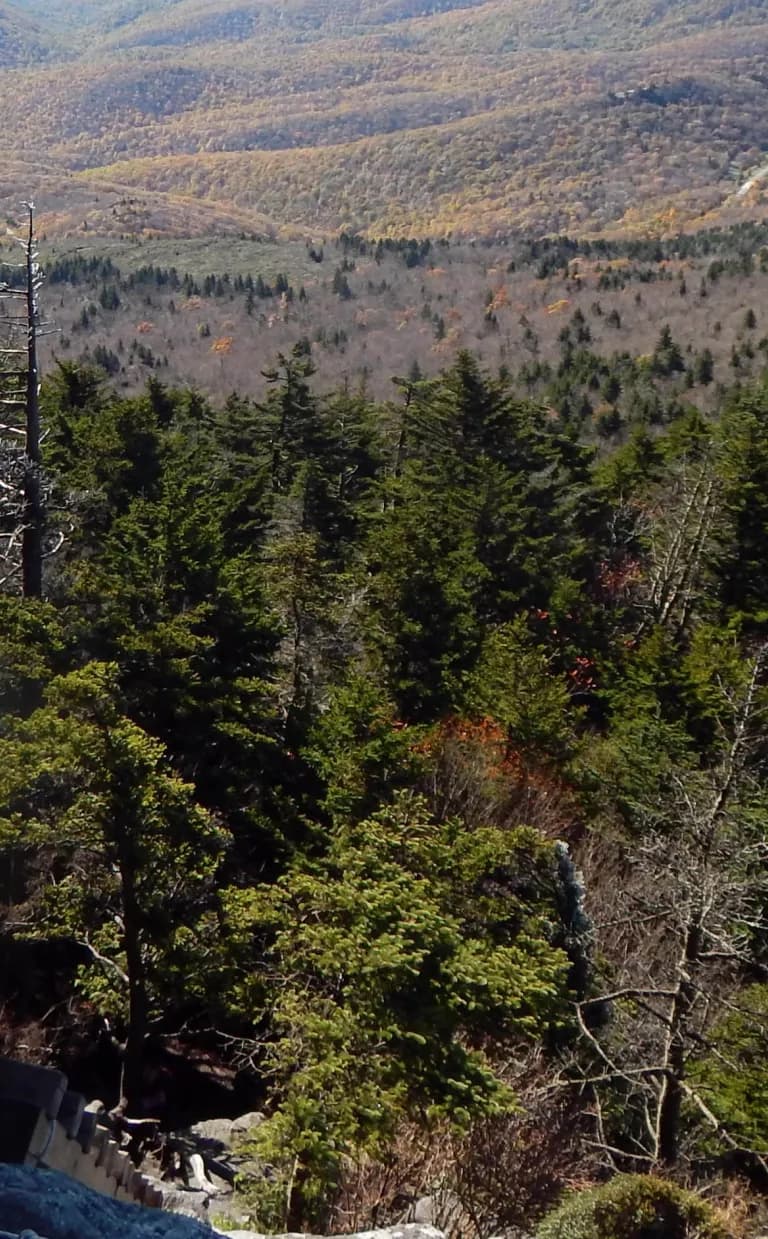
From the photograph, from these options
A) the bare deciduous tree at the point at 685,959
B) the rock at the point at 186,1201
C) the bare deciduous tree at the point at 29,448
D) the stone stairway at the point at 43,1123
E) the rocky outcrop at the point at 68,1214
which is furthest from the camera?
the bare deciduous tree at the point at 29,448

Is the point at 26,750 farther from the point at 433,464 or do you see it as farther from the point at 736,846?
the point at 433,464

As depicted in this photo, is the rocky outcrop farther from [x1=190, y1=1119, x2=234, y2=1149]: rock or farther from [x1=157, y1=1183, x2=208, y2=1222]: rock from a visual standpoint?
[x1=190, y1=1119, x2=234, y2=1149]: rock

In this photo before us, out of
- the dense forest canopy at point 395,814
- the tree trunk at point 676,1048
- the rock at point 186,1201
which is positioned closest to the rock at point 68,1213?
the dense forest canopy at point 395,814

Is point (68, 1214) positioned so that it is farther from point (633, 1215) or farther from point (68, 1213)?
point (633, 1215)

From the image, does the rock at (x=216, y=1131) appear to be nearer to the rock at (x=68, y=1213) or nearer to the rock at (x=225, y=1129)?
the rock at (x=225, y=1129)

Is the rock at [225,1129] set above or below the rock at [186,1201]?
below

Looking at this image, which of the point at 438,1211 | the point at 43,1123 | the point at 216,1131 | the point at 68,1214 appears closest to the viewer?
the point at 68,1214

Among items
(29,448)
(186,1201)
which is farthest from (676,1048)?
(29,448)
